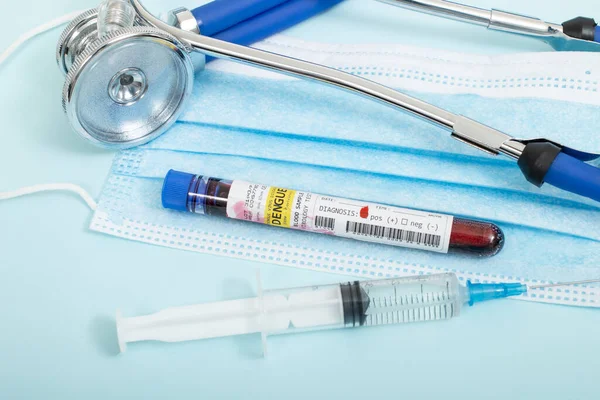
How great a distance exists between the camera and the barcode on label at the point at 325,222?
93 centimetres

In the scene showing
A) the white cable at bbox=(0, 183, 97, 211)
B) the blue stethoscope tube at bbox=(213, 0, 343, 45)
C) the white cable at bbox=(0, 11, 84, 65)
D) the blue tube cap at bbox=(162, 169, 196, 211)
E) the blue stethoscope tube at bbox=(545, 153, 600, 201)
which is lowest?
the blue stethoscope tube at bbox=(545, 153, 600, 201)

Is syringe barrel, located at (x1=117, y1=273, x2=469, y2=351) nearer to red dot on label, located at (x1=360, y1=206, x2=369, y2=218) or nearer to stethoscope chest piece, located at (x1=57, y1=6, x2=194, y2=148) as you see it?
red dot on label, located at (x1=360, y1=206, x2=369, y2=218)

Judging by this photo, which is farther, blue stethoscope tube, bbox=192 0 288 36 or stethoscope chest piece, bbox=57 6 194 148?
blue stethoscope tube, bbox=192 0 288 36

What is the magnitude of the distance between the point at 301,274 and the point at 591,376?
36 centimetres

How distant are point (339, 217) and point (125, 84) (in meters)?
0.34

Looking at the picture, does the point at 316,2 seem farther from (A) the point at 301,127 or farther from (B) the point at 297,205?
(B) the point at 297,205

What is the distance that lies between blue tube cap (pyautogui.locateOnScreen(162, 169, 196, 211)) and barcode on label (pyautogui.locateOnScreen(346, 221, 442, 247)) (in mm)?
214

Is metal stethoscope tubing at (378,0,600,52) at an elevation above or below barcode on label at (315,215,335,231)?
above

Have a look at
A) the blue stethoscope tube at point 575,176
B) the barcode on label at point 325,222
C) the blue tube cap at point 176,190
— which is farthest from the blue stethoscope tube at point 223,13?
the blue stethoscope tube at point 575,176

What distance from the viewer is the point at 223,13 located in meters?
1.04

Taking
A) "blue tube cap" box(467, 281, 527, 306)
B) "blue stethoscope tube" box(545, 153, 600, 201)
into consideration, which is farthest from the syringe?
"blue stethoscope tube" box(545, 153, 600, 201)

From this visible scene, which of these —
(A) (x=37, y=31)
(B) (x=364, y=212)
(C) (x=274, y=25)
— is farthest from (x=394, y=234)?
(A) (x=37, y=31)

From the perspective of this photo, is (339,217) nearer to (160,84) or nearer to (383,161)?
(383,161)

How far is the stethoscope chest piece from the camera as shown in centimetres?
91
